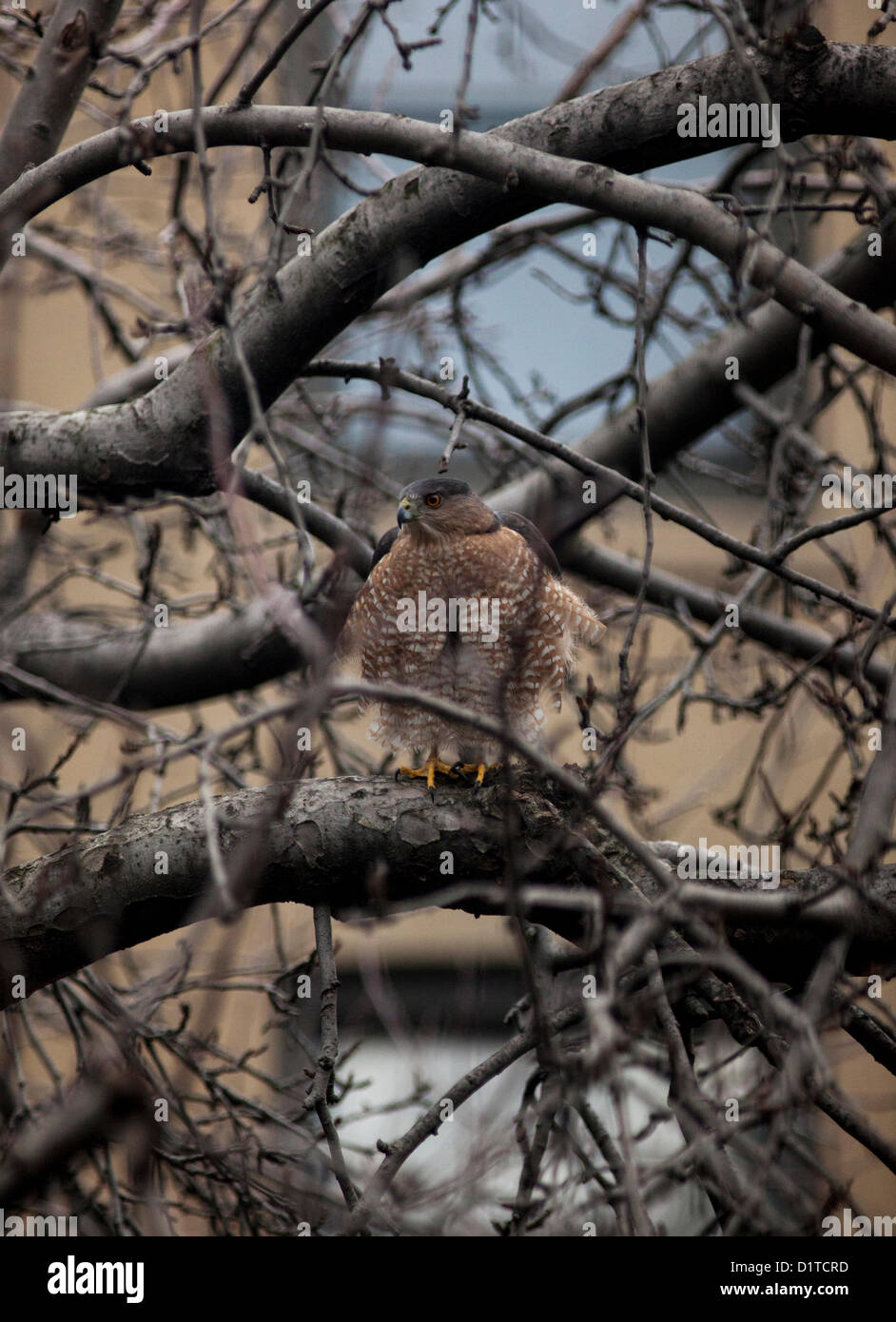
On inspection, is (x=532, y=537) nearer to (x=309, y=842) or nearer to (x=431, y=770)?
(x=431, y=770)

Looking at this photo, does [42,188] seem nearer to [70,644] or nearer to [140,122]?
[140,122]

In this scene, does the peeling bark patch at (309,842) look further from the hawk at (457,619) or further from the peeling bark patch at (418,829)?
the hawk at (457,619)

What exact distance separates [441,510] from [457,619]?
1.38 ft

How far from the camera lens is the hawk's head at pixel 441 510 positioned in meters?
3.84

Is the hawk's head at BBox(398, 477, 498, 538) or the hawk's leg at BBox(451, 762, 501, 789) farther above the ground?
the hawk's head at BBox(398, 477, 498, 538)

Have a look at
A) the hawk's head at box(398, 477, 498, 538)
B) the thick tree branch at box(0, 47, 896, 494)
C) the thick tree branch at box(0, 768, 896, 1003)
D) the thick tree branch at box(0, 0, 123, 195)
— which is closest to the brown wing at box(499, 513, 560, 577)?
the hawk's head at box(398, 477, 498, 538)

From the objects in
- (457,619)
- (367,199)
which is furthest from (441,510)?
(367,199)

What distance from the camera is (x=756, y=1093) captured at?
6.16ft

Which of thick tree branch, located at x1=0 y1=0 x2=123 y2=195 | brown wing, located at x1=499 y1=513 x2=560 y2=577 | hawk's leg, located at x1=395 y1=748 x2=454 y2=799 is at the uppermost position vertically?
thick tree branch, located at x1=0 y1=0 x2=123 y2=195

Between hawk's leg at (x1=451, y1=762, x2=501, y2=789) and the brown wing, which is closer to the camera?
hawk's leg at (x1=451, y1=762, x2=501, y2=789)

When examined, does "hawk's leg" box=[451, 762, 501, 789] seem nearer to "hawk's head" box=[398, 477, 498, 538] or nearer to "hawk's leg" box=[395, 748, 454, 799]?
"hawk's leg" box=[395, 748, 454, 799]

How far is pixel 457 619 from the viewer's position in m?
3.67

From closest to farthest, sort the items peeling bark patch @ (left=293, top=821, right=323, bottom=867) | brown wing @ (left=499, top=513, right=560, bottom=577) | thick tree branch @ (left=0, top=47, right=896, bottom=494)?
1. thick tree branch @ (left=0, top=47, right=896, bottom=494)
2. peeling bark patch @ (left=293, top=821, right=323, bottom=867)
3. brown wing @ (left=499, top=513, right=560, bottom=577)

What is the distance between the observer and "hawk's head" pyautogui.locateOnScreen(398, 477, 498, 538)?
384 cm
